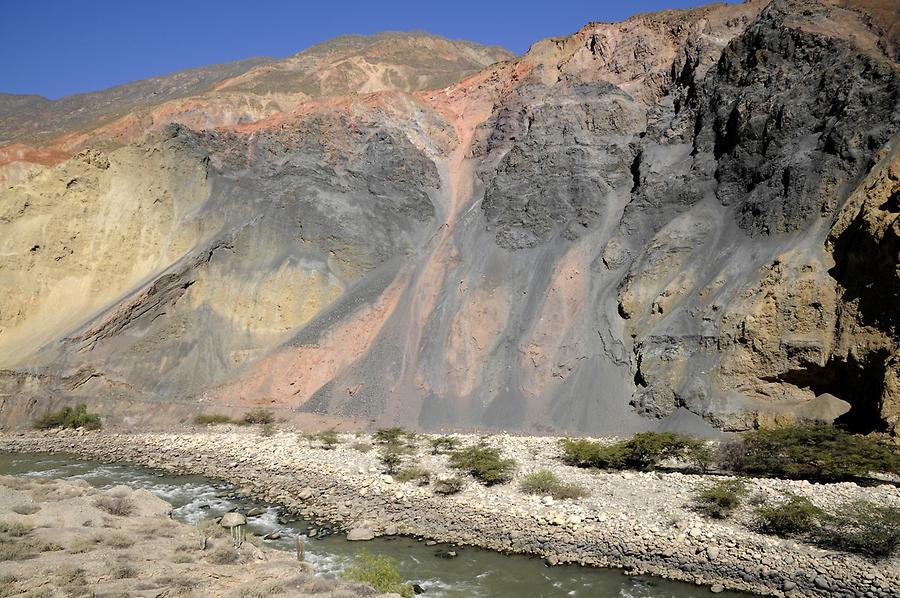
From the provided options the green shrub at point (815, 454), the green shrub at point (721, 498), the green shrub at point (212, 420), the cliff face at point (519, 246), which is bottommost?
the green shrub at point (212, 420)

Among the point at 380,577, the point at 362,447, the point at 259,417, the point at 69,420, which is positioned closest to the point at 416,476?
the point at 362,447

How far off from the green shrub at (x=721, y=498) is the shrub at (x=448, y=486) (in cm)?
729

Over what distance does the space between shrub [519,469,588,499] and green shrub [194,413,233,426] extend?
1800cm

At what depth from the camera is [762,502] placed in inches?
682

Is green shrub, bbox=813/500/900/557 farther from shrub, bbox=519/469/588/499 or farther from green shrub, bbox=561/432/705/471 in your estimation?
shrub, bbox=519/469/588/499

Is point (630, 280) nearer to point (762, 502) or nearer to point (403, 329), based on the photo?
point (403, 329)

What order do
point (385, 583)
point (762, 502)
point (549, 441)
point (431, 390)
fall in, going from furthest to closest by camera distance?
1. point (431, 390)
2. point (549, 441)
3. point (762, 502)
4. point (385, 583)

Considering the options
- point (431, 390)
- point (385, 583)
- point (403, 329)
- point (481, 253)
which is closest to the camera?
point (385, 583)

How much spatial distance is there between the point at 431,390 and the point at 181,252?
20250 millimetres

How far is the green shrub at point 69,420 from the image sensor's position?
3228 centimetres

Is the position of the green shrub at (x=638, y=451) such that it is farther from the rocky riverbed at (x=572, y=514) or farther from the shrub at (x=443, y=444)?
the shrub at (x=443, y=444)

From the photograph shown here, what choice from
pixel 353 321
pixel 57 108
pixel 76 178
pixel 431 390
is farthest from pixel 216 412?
pixel 57 108

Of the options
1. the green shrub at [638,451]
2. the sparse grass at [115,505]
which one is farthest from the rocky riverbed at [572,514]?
the sparse grass at [115,505]

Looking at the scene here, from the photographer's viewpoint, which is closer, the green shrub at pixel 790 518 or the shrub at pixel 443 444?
→ the green shrub at pixel 790 518
